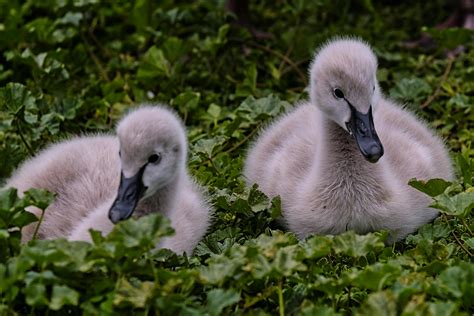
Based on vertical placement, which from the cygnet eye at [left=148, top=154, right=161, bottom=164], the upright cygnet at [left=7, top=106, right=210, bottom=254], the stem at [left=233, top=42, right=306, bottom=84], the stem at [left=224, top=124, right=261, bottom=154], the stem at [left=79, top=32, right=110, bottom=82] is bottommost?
the stem at [left=79, top=32, right=110, bottom=82]

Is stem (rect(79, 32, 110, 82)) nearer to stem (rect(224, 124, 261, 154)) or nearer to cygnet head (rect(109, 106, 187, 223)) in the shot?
stem (rect(224, 124, 261, 154))

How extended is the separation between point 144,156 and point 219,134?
1286 millimetres

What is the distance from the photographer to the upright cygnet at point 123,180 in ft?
10.3

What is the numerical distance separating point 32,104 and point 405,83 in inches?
69.2

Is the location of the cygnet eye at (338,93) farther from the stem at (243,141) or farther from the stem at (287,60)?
the stem at (287,60)

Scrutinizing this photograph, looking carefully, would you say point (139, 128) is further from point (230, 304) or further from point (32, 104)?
point (32, 104)

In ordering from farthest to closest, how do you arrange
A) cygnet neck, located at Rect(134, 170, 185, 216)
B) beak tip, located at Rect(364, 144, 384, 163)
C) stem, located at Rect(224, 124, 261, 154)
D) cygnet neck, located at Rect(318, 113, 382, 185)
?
stem, located at Rect(224, 124, 261, 154)
cygnet neck, located at Rect(318, 113, 382, 185)
beak tip, located at Rect(364, 144, 384, 163)
cygnet neck, located at Rect(134, 170, 185, 216)

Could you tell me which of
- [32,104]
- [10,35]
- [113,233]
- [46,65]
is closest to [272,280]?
[113,233]

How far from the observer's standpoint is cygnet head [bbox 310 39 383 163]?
11.3 feet

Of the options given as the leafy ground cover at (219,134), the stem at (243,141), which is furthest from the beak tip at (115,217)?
the stem at (243,141)

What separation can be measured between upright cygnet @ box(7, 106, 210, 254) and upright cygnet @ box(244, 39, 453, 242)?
0.35 m

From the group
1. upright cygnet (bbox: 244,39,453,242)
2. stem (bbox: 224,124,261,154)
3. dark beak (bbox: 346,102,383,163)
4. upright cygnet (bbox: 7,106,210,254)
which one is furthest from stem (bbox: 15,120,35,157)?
dark beak (bbox: 346,102,383,163)

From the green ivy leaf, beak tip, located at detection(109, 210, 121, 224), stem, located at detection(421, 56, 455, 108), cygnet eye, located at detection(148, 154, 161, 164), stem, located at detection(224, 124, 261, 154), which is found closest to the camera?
the green ivy leaf

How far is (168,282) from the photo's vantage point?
2.86 meters
